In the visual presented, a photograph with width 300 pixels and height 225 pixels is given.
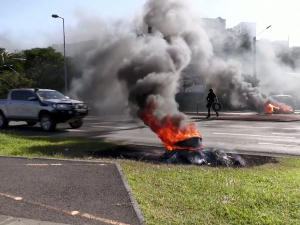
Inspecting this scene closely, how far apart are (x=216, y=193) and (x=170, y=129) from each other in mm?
4859

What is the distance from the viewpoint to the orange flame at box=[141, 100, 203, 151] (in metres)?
9.24

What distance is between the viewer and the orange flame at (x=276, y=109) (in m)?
24.1

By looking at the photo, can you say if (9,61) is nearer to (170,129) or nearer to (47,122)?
(47,122)

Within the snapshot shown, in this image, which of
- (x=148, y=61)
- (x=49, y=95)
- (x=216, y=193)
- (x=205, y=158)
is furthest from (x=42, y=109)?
(x=216, y=193)

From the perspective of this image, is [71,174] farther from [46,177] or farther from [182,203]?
[182,203]

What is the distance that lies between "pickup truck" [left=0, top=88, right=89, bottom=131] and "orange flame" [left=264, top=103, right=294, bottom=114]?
13677 millimetres

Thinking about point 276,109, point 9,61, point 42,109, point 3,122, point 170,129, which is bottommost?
point 276,109

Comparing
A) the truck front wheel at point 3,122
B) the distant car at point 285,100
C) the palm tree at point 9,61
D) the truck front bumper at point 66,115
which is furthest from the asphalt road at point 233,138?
the palm tree at point 9,61

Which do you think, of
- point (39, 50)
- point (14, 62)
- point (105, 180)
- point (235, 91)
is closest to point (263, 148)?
point (105, 180)

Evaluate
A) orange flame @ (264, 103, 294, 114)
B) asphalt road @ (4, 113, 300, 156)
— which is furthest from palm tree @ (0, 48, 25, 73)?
orange flame @ (264, 103, 294, 114)

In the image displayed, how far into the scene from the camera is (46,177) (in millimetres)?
5914

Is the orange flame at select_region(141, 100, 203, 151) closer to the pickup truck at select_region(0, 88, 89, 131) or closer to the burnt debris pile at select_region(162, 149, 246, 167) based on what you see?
the burnt debris pile at select_region(162, 149, 246, 167)

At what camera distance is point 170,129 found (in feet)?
31.9

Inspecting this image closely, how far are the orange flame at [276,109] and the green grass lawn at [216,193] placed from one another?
17180 mm
